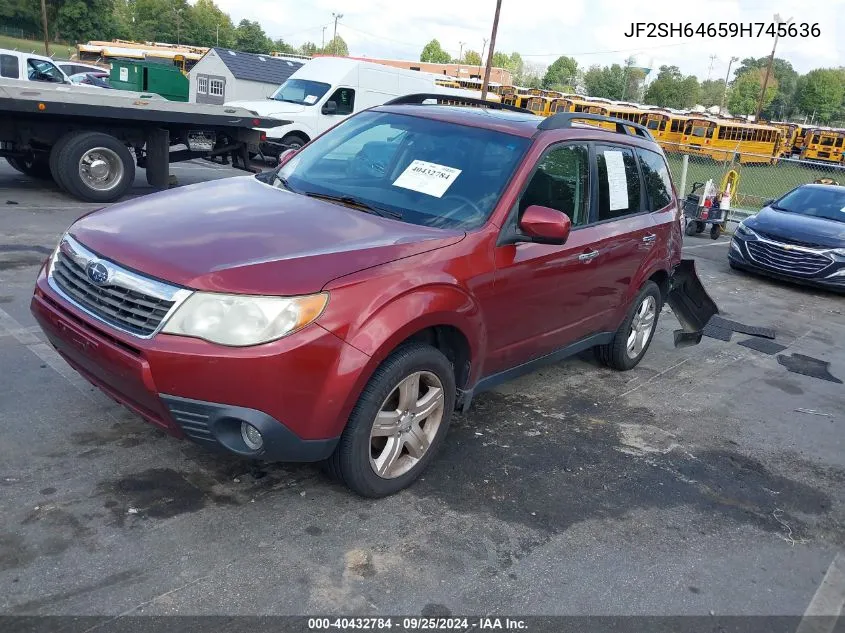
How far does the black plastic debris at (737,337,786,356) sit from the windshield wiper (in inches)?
189

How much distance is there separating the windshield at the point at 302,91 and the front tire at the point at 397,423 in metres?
14.9

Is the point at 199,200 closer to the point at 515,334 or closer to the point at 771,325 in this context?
the point at 515,334

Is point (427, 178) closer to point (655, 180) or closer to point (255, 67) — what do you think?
point (655, 180)

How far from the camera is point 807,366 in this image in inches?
270

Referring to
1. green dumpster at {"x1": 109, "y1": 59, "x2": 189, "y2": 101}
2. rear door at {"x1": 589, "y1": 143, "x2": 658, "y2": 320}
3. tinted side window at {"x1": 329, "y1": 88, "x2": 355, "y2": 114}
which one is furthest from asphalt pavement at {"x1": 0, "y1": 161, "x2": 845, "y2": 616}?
green dumpster at {"x1": 109, "y1": 59, "x2": 189, "y2": 101}

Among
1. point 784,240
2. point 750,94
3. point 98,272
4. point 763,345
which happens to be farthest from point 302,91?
point 750,94

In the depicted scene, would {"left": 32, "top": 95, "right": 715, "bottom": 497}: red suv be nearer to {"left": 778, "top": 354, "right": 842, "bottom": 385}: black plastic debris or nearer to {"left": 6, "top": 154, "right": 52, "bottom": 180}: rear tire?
{"left": 778, "top": 354, "right": 842, "bottom": 385}: black plastic debris

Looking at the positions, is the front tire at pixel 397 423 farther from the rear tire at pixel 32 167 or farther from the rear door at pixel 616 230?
the rear tire at pixel 32 167

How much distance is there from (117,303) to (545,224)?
6.73ft

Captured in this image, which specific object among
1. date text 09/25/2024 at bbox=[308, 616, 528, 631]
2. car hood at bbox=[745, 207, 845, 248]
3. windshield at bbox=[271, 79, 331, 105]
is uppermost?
windshield at bbox=[271, 79, 331, 105]

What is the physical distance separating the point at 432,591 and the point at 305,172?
2.60 metres

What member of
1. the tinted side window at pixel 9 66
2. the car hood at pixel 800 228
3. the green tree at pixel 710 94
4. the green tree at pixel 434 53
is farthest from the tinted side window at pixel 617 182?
the green tree at pixel 434 53

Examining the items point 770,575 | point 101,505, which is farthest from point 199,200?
point 770,575

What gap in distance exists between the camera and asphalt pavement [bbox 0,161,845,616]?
2.89m
